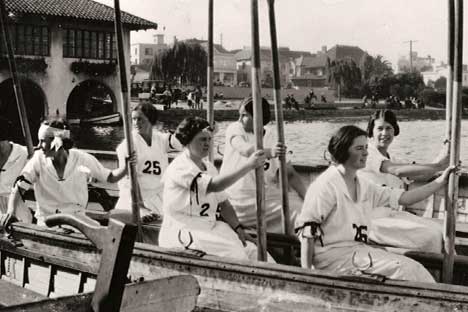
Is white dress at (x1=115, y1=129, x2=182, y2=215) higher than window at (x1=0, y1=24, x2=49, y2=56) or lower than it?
lower

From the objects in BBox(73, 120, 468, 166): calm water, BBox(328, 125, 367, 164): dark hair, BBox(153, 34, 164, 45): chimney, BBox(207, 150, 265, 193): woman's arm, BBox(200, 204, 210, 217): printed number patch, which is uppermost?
BBox(153, 34, 164, 45): chimney

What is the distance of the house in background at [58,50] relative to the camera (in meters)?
26.3

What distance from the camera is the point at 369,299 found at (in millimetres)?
3484

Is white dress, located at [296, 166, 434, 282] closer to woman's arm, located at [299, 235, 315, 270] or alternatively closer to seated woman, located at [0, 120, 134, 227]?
woman's arm, located at [299, 235, 315, 270]

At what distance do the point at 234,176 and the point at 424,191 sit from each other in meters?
1.13

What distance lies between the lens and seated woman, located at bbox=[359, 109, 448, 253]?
452 centimetres

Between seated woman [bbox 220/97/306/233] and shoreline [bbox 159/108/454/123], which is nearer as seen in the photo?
seated woman [bbox 220/97/306/233]

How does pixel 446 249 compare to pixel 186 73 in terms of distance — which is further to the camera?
pixel 186 73

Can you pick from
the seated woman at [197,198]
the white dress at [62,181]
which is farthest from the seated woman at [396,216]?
the white dress at [62,181]

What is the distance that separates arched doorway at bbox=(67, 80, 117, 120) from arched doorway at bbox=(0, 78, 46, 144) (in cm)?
227

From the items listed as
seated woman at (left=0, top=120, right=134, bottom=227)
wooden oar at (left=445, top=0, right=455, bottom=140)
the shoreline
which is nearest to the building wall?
the shoreline

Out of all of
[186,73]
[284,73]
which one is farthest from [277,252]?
[284,73]

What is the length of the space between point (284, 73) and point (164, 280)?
273 ft

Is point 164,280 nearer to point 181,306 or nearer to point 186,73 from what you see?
point 181,306
